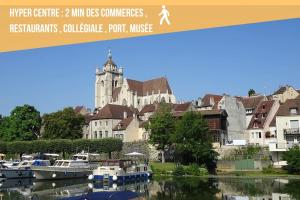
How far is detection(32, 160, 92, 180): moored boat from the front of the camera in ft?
185

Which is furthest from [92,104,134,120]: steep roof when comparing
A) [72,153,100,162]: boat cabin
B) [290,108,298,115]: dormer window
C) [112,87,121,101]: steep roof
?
[290,108,298,115]: dormer window

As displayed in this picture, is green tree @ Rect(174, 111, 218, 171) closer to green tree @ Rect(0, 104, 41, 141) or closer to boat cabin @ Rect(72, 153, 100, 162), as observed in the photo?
boat cabin @ Rect(72, 153, 100, 162)

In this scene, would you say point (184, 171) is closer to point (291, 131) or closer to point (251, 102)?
point (291, 131)

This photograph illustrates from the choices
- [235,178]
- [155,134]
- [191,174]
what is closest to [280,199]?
[235,178]

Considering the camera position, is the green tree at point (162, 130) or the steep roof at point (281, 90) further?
the steep roof at point (281, 90)

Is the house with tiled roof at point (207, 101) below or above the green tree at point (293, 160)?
above

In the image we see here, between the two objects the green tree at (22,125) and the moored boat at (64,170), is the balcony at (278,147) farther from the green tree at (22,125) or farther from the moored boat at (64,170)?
the green tree at (22,125)

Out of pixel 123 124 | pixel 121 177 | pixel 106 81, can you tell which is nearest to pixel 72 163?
pixel 121 177

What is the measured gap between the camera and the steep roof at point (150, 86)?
134 meters

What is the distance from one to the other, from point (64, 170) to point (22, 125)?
42.4 meters

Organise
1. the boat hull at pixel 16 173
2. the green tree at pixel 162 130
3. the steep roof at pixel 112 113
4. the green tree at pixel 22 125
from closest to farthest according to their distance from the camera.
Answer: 1. the boat hull at pixel 16 173
2. the green tree at pixel 162 130
3. the green tree at pixel 22 125
4. the steep roof at pixel 112 113

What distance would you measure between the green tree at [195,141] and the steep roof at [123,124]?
28.9m

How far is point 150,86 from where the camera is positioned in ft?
457

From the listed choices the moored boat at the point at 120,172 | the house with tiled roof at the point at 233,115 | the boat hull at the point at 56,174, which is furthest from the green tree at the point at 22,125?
the house with tiled roof at the point at 233,115
